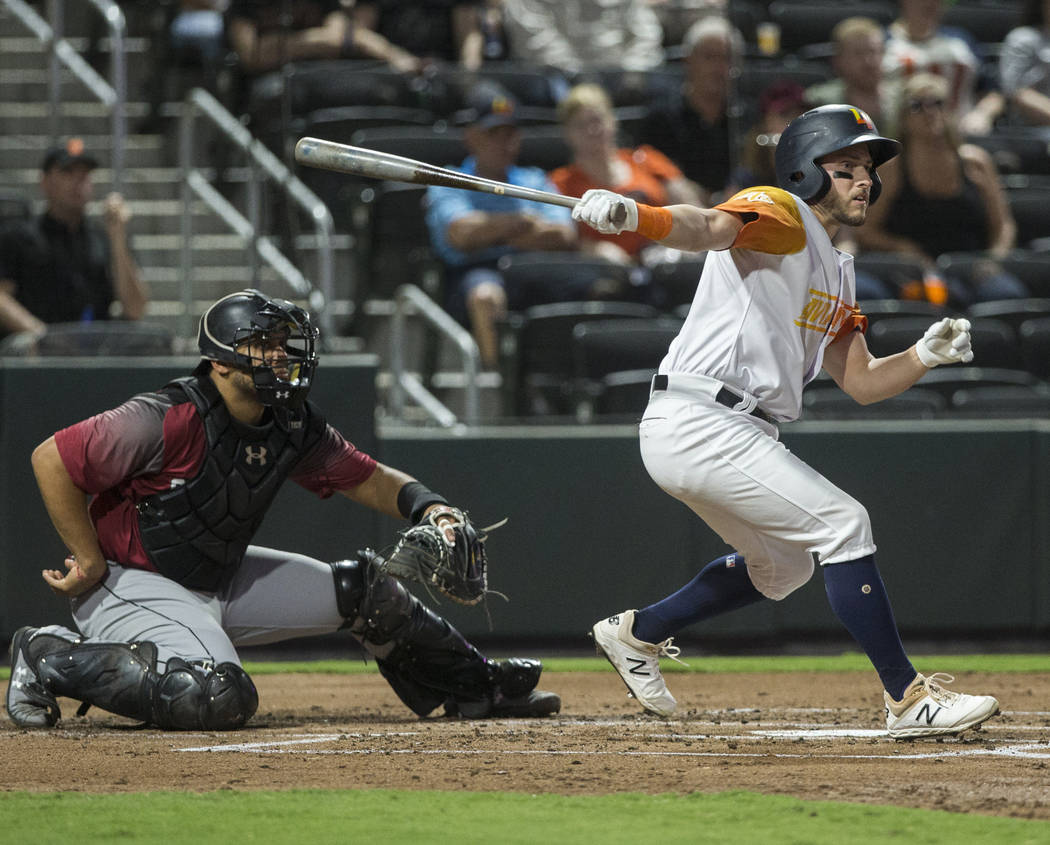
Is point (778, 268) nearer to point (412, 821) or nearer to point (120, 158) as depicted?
point (412, 821)

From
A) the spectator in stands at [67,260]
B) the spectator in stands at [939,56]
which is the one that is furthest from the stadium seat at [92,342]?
the spectator in stands at [939,56]

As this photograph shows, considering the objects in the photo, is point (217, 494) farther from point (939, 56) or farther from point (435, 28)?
point (939, 56)

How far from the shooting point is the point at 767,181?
26.7 feet

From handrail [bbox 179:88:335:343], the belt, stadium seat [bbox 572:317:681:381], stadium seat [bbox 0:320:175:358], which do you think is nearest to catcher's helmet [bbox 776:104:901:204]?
the belt

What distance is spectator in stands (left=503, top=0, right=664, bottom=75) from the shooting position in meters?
9.45

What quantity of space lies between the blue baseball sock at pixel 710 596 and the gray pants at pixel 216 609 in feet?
3.26

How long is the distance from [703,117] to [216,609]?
4.98m

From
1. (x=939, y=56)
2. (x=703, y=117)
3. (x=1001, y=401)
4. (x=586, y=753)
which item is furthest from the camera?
(x=939, y=56)

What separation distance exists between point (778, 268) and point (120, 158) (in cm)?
431

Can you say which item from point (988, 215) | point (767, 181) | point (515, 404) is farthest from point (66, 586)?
point (988, 215)

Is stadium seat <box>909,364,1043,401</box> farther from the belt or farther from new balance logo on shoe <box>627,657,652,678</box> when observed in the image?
the belt

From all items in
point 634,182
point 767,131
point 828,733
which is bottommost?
point 828,733

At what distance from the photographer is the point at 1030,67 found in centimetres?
982

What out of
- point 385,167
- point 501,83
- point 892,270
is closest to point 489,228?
point 501,83
